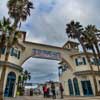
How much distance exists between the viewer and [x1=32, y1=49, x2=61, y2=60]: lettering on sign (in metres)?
28.3

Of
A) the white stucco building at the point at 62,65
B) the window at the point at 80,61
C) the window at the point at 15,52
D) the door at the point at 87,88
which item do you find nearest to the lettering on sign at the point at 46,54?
the white stucco building at the point at 62,65

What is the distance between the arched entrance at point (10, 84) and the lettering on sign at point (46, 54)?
5393 mm

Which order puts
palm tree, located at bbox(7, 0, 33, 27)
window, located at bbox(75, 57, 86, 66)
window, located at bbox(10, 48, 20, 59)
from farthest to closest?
window, located at bbox(75, 57, 86, 66)
window, located at bbox(10, 48, 20, 59)
palm tree, located at bbox(7, 0, 33, 27)

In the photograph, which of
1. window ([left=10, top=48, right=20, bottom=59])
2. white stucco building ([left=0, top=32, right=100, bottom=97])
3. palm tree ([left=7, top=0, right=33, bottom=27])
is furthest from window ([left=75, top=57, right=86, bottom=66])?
palm tree ([left=7, top=0, right=33, bottom=27])

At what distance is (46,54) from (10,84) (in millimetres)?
8324

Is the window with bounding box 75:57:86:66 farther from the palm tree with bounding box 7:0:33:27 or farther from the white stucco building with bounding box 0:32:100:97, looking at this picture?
the palm tree with bounding box 7:0:33:27

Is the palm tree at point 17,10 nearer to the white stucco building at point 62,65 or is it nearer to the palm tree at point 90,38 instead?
the white stucco building at point 62,65

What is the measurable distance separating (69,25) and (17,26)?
16.0m

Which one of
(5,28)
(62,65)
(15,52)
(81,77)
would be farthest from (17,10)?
(62,65)

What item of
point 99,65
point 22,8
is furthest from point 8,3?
point 99,65

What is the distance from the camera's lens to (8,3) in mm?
20688

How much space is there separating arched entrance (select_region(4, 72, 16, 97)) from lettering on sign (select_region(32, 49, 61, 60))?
17.7 feet

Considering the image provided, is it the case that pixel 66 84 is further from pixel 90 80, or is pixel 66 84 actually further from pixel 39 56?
pixel 39 56

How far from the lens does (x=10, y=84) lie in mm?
24531
